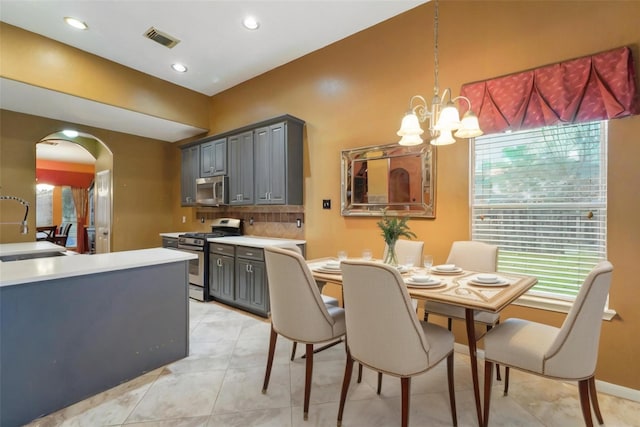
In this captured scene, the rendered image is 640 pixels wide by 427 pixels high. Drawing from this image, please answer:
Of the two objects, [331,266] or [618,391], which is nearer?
[618,391]

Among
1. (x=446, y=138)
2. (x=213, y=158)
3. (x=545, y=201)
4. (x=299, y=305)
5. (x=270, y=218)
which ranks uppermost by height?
(x=213, y=158)

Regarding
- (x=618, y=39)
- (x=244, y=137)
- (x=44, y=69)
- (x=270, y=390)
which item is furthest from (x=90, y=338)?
(x=618, y=39)

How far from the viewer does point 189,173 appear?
4914mm

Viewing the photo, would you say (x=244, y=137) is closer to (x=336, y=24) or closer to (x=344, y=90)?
(x=344, y=90)

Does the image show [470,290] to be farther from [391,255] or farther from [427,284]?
[391,255]

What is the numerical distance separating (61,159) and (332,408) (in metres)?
10.1

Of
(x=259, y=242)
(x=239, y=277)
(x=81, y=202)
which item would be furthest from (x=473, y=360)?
(x=81, y=202)

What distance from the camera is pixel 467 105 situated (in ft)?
8.31

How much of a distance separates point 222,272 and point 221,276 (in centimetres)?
6

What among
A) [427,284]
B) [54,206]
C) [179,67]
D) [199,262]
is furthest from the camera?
[54,206]

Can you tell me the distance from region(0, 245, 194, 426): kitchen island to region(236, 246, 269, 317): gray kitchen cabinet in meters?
0.99

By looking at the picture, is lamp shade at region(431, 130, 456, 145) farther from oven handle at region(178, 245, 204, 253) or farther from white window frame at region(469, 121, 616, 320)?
oven handle at region(178, 245, 204, 253)

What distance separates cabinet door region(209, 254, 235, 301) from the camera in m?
3.71

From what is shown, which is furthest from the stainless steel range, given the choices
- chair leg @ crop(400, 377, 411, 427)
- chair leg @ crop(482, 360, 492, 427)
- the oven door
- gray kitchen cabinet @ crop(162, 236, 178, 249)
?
chair leg @ crop(482, 360, 492, 427)
